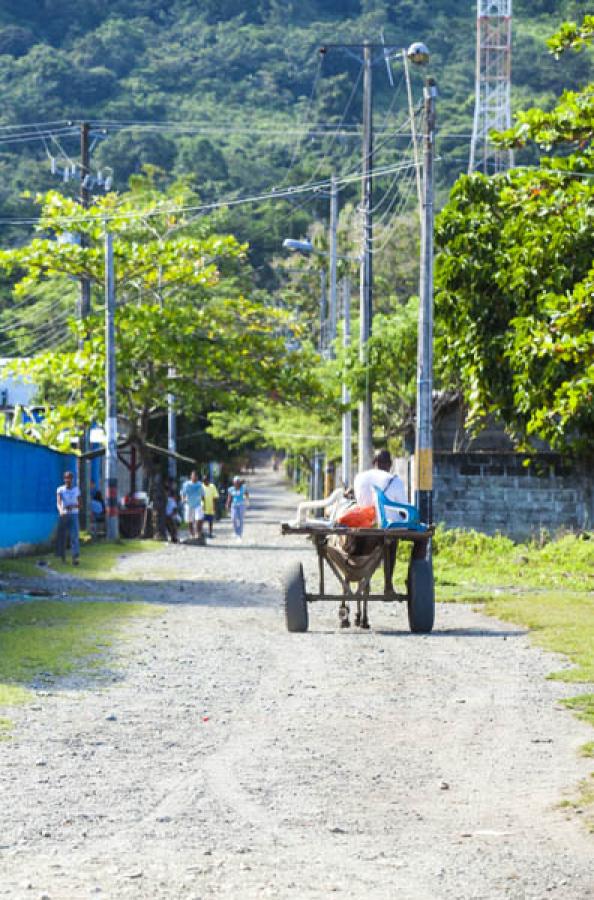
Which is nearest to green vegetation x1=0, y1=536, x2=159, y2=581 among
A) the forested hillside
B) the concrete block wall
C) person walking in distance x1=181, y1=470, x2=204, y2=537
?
person walking in distance x1=181, y1=470, x2=204, y2=537

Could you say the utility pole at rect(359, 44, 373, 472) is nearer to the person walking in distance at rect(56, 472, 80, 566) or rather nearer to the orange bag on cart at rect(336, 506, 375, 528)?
the person walking in distance at rect(56, 472, 80, 566)

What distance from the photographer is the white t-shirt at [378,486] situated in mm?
17406

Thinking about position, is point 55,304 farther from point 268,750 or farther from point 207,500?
point 268,750

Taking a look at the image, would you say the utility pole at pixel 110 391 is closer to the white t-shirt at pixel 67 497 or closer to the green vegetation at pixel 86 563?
the green vegetation at pixel 86 563

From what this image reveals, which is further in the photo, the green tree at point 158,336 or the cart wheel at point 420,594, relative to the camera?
the green tree at point 158,336

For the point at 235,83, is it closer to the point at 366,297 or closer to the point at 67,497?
the point at 366,297

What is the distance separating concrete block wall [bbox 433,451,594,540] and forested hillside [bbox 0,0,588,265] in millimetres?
55629

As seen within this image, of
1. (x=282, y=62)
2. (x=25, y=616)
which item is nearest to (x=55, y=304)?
(x=25, y=616)

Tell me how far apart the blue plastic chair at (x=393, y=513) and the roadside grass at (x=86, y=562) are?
9855mm

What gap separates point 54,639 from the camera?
16281mm

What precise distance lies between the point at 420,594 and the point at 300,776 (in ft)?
26.7

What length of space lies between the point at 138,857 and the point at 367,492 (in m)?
10.4

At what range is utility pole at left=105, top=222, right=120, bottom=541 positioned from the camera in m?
38.5

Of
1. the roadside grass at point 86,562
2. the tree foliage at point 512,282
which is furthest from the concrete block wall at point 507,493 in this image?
the roadside grass at point 86,562
